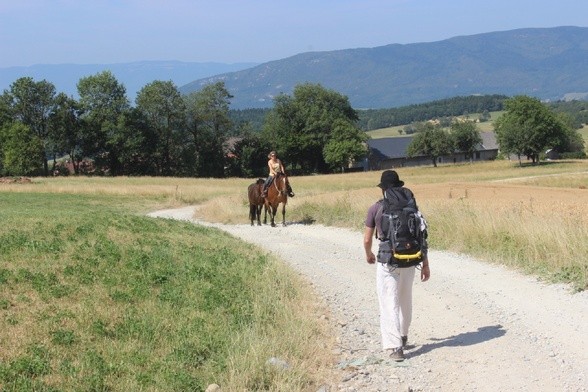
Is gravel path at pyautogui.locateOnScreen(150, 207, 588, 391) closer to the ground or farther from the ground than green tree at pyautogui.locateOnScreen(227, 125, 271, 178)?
closer to the ground

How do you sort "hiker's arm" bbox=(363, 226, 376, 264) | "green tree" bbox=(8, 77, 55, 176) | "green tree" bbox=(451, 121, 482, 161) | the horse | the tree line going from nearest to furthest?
"hiker's arm" bbox=(363, 226, 376, 264) < the horse < the tree line < "green tree" bbox=(8, 77, 55, 176) < "green tree" bbox=(451, 121, 482, 161)

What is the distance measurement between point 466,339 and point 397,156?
5123 inches

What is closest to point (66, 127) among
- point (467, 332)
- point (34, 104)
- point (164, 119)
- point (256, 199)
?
point (34, 104)

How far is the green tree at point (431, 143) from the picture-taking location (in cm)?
11912

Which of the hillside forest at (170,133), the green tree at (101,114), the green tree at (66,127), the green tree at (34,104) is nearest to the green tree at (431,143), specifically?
the hillside forest at (170,133)

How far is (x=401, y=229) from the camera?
8367mm

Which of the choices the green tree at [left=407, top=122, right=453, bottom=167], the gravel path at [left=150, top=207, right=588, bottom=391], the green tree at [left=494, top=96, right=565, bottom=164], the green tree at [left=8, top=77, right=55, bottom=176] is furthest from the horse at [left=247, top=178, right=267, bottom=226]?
the green tree at [left=407, top=122, right=453, bottom=167]

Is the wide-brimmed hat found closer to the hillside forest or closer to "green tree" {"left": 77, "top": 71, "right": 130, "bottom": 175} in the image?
the hillside forest

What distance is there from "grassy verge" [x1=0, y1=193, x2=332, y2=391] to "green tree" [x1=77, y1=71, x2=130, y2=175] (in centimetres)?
7889

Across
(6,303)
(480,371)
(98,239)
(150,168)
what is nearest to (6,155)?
(150,168)

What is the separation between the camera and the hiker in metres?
8.53

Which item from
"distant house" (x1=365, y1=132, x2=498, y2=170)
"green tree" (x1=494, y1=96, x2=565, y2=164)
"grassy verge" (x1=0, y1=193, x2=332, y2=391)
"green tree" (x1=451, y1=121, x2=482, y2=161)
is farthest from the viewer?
"distant house" (x1=365, y1=132, x2=498, y2=170)

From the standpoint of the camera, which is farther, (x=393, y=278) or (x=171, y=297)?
(x=171, y=297)

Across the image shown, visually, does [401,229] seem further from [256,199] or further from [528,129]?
[528,129]
